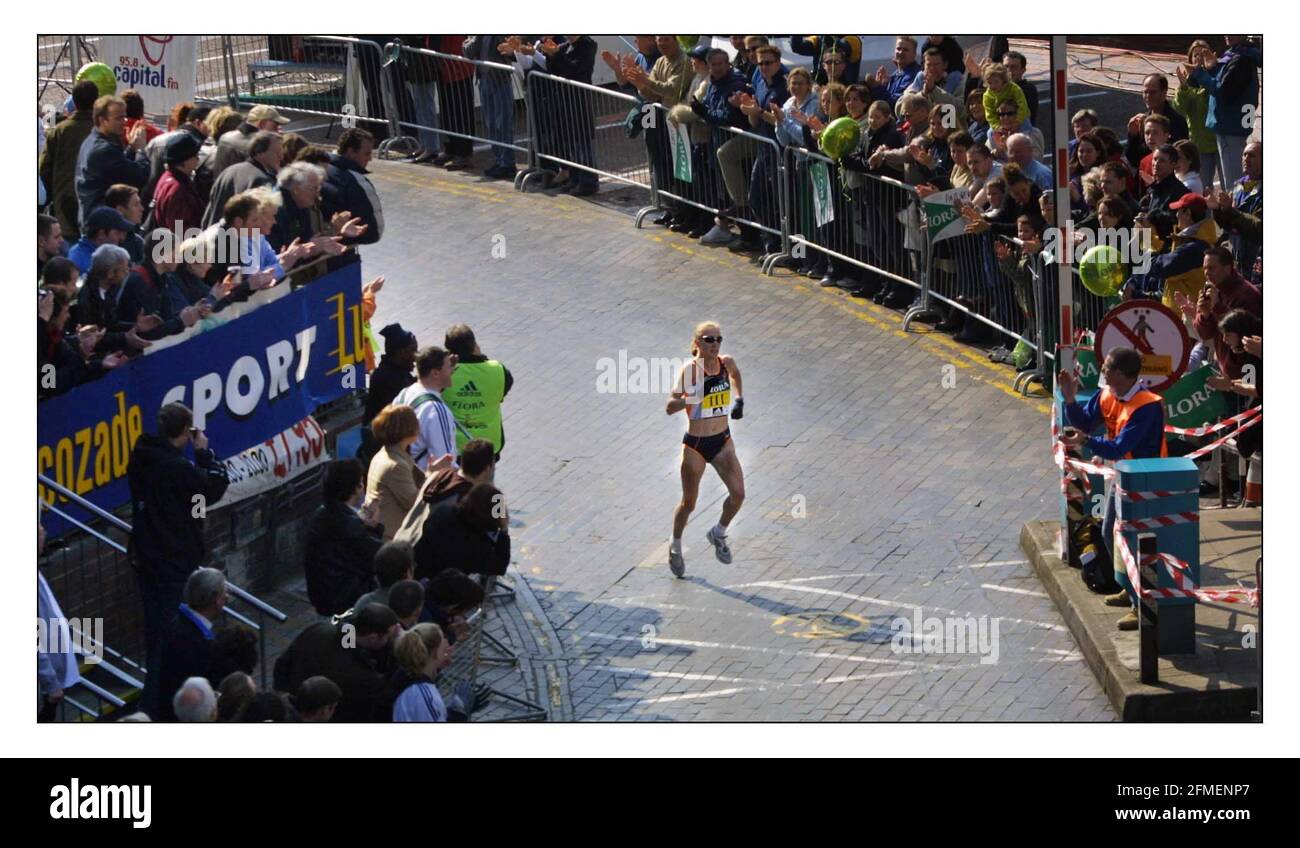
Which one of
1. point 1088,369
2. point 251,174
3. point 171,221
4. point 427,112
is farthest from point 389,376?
point 427,112

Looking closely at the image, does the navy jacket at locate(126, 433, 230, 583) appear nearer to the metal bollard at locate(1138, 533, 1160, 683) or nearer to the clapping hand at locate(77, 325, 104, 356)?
the clapping hand at locate(77, 325, 104, 356)

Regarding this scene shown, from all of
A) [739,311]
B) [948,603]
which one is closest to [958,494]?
[948,603]

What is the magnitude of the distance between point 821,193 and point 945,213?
177cm

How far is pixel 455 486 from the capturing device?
1248 centimetres

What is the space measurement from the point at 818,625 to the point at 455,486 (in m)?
2.60

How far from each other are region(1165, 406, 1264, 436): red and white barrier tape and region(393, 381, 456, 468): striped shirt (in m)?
4.96

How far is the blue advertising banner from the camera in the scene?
1244cm

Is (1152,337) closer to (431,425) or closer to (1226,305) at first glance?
(1226,305)

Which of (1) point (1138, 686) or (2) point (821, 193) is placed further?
(2) point (821, 193)

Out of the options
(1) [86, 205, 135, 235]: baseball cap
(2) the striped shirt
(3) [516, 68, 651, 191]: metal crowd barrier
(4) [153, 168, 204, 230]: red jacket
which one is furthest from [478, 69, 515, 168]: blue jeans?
(2) the striped shirt

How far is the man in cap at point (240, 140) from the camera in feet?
52.9

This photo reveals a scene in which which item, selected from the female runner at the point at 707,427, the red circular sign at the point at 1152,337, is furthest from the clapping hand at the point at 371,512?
the red circular sign at the point at 1152,337

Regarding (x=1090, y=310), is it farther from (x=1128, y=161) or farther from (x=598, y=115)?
(x=598, y=115)

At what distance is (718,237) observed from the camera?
815 inches
